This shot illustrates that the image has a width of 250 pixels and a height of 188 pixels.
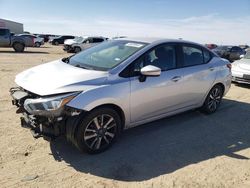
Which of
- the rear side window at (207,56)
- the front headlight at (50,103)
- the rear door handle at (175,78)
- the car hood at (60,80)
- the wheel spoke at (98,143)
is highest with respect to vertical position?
the rear side window at (207,56)

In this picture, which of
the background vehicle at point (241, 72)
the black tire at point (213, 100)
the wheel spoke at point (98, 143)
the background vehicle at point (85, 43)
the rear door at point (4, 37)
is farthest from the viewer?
the background vehicle at point (85, 43)

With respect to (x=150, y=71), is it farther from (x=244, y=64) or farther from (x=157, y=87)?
(x=244, y=64)

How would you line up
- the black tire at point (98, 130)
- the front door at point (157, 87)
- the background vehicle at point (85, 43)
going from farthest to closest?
the background vehicle at point (85, 43)
the front door at point (157, 87)
the black tire at point (98, 130)

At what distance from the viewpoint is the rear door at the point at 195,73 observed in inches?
223

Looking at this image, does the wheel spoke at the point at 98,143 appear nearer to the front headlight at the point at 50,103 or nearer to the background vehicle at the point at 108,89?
the background vehicle at the point at 108,89

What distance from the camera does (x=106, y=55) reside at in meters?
5.14

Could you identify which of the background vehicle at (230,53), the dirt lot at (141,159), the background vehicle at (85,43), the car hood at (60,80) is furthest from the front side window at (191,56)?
the background vehicle at (85,43)

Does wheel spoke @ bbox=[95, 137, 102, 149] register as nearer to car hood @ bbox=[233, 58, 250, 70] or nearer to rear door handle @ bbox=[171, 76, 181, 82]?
A: rear door handle @ bbox=[171, 76, 181, 82]

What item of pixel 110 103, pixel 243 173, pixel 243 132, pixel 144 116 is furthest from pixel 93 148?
pixel 243 132

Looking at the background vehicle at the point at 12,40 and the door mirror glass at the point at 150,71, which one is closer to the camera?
the door mirror glass at the point at 150,71

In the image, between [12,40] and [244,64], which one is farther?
[12,40]

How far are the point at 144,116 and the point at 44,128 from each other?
1.70 meters

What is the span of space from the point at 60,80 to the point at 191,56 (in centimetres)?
292

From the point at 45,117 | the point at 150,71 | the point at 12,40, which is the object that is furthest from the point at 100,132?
the point at 12,40
